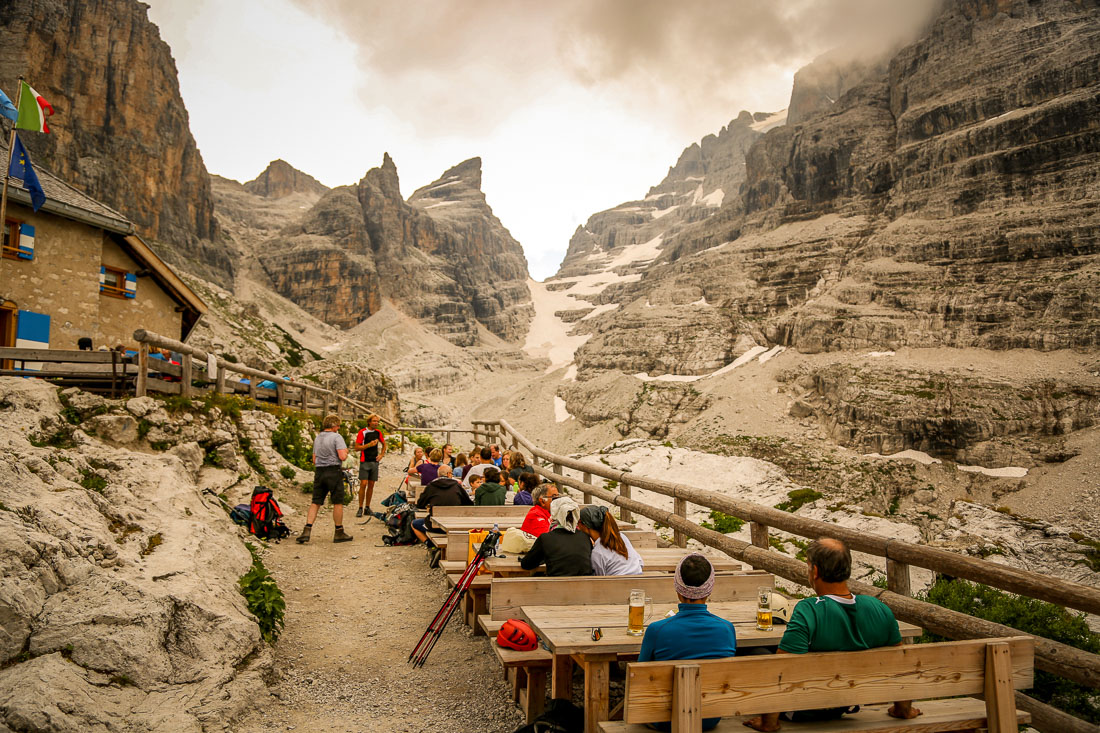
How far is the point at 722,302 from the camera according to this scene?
69.8 m

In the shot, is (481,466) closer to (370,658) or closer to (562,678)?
(370,658)

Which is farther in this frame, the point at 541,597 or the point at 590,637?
the point at 541,597

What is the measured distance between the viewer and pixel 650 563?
6.13 metres

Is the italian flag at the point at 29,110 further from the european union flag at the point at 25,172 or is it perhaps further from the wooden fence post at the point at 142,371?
the wooden fence post at the point at 142,371

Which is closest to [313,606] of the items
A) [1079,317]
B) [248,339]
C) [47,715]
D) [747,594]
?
[47,715]

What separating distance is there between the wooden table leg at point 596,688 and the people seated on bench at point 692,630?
16.2 inches

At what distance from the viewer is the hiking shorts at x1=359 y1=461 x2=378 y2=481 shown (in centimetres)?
1103

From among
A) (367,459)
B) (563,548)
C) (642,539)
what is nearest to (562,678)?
(563,548)

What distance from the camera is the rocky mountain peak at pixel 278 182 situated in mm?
156375

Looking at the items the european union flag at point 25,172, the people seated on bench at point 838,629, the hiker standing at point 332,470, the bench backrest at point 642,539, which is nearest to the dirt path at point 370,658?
the hiker standing at point 332,470

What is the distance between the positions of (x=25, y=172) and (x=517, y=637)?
1396 centimetres

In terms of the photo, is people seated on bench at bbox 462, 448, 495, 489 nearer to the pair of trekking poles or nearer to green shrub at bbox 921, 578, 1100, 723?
the pair of trekking poles

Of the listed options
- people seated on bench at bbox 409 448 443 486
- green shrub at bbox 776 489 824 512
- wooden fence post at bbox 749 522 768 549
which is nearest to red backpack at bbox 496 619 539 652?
wooden fence post at bbox 749 522 768 549

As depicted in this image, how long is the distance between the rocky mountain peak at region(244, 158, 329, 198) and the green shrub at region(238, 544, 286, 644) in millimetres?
170287
